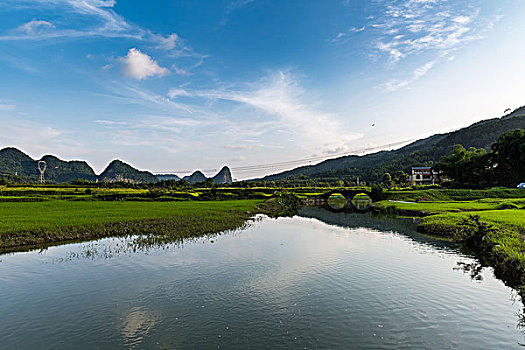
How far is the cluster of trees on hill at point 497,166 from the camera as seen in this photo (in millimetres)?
61688

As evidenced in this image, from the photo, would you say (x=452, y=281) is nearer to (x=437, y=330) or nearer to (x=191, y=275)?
(x=437, y=330)

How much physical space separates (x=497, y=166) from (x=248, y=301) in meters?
82.1

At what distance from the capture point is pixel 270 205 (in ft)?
207

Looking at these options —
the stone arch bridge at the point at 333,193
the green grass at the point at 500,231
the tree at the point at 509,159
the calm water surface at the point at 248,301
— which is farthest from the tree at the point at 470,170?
the calm water surface at the point at 248,301

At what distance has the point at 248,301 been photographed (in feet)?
39.4

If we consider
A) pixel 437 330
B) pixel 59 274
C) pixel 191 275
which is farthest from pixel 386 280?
pixel 59 274

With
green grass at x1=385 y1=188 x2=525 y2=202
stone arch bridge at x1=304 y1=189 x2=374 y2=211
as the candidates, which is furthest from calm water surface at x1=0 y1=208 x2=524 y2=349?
stone arch bridge at x1=304 y1=189 x2=374 y2=211

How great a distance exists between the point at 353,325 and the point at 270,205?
5304 centimetres

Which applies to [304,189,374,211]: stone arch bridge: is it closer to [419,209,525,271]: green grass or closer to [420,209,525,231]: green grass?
[420,209,525,231]: green grass

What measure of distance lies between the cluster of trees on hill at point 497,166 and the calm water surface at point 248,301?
2318 inches

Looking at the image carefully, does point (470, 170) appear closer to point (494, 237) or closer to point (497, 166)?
point (497, 166)

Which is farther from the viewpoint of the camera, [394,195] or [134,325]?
[394,195]

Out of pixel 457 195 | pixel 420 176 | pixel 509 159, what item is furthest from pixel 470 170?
pixel 420 176

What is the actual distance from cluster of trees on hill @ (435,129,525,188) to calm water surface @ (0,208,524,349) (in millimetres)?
58885
